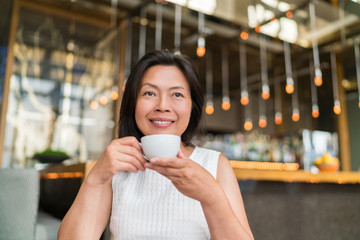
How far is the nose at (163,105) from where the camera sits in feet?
3.01

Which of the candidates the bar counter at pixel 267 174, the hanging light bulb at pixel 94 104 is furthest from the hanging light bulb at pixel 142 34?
the bar counter at pixel 267 174

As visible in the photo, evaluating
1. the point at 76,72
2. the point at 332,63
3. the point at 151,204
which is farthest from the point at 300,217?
the point at 332,63

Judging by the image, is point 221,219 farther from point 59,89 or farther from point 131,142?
point 59,89

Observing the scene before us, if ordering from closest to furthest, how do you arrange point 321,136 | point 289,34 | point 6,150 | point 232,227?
point 232,227 → point 6,150 → point 289,34 → point 321,136

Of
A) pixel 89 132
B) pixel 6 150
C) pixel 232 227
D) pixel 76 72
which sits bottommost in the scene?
pixel 232 227

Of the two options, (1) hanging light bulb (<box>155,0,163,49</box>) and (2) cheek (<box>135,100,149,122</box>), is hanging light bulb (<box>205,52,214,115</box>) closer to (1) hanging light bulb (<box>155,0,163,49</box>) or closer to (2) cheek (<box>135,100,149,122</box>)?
(1) hanging light bulb (<box>155,0,163,49</box>)

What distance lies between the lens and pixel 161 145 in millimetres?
679

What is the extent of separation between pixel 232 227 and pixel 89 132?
15.2 feet

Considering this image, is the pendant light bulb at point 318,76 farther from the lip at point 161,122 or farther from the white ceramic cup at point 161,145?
the white ceramic cup at point 161,145

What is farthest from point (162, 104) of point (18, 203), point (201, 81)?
point (201, 81)

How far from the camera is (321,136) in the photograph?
7.51m

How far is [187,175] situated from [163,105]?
0.30 meters

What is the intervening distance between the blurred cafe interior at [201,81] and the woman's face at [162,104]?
84 centimetres

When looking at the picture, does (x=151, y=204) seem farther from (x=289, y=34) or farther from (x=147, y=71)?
(x=289, y=34)
